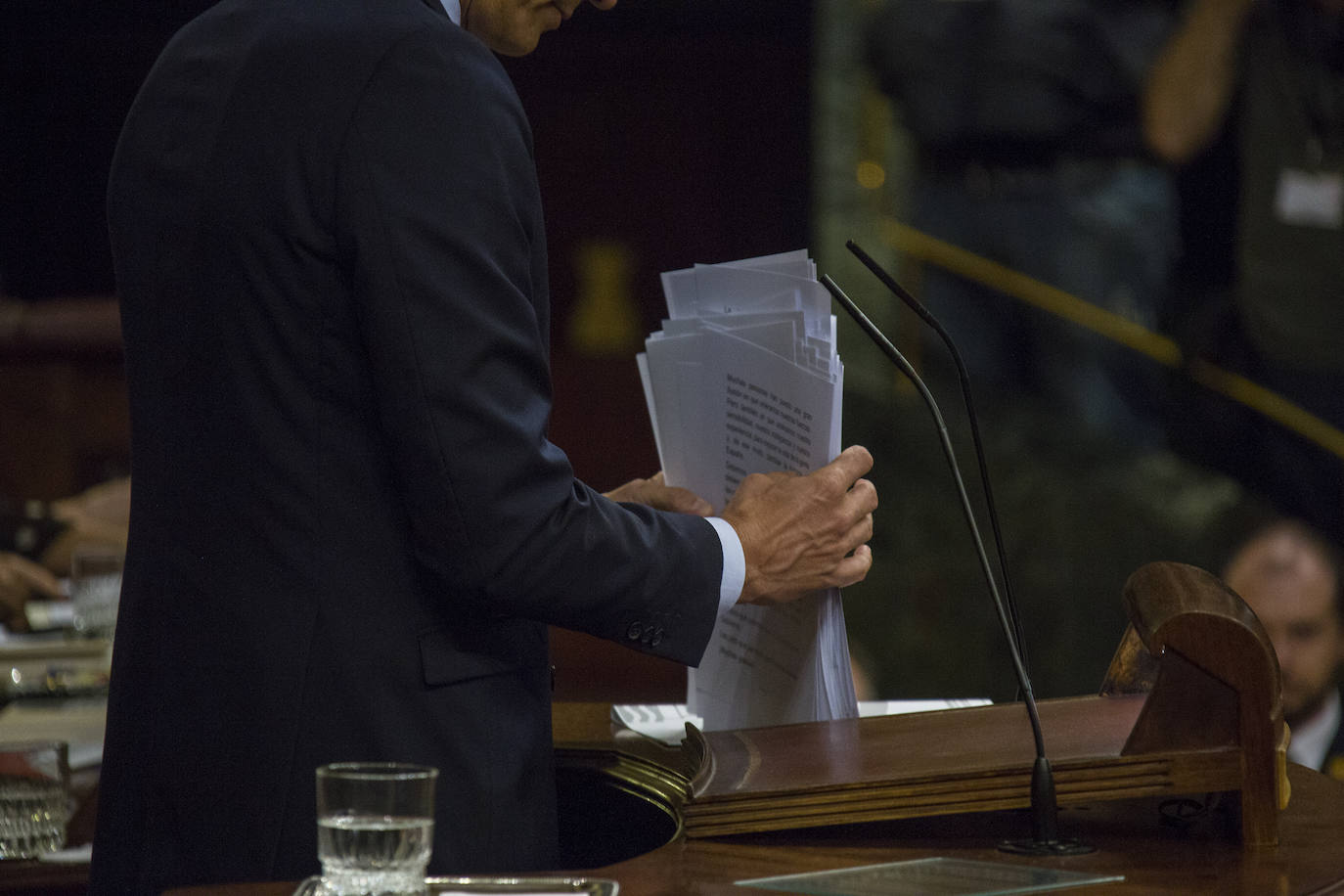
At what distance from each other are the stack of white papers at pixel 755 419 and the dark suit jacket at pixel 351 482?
0.58 ft

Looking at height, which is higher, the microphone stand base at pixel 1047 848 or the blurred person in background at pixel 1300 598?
the microphone stand base at pixel 1047 848

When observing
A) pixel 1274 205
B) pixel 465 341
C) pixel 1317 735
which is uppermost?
pixel 465 341

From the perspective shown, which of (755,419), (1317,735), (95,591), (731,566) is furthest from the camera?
(1317,735)

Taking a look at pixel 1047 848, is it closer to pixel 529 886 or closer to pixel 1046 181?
pixel 529 886

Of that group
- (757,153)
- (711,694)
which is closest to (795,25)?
(757,153)

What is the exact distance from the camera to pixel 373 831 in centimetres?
79

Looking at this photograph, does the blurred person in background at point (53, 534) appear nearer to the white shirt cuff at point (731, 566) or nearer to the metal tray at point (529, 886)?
the white shirt cuff at point (731, 566)

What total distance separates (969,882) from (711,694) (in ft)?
1.93

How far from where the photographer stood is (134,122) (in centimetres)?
117

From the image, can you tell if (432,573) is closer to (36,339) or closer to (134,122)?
(134,122)

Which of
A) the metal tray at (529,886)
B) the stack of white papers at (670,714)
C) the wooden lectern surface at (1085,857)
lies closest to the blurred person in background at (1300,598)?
the stack of white papers at (670,714)

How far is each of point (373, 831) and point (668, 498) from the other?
2.07 ft

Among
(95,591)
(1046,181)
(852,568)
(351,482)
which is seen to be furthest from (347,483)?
(1046,181)

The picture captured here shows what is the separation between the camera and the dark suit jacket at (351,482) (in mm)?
1014
